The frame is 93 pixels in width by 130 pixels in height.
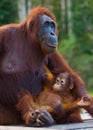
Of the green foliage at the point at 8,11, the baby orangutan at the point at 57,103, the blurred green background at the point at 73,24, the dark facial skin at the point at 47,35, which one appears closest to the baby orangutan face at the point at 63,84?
the baby orangutan at the point at 57,103

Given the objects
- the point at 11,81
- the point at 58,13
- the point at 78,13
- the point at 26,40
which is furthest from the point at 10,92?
the point at 58,13

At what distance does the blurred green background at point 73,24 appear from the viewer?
16750 millimetres

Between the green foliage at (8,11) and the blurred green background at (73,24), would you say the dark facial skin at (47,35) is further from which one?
the green foliage at (8,11)

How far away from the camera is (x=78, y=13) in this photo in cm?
2133

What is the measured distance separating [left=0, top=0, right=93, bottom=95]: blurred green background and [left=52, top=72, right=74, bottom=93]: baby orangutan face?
10681mm

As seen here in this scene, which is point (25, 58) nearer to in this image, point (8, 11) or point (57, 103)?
point (57, 103)

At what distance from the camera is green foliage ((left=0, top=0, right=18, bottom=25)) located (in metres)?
18.7

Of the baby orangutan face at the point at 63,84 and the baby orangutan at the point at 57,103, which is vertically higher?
the baby orangutan face at the point at 63,84

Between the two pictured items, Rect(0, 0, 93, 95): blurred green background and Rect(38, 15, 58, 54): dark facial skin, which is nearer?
Rect(38, 15, 58, 54): dark facial skin

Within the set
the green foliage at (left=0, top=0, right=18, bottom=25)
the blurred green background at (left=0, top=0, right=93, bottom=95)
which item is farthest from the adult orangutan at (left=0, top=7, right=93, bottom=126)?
the green foliage at (left=0, top=0, right=18, bottom=25)

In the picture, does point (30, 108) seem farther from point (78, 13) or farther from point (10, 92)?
point (78, 13)

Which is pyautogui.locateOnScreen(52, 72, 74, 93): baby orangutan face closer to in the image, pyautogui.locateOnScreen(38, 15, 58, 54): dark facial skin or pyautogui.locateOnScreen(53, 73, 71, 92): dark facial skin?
pyautogui.locateOnScreen(53, 73, 71, 92): dark facial skin

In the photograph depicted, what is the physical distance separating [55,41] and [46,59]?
0.30 m

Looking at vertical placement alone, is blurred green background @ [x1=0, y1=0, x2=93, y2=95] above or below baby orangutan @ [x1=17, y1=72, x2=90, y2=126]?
below
